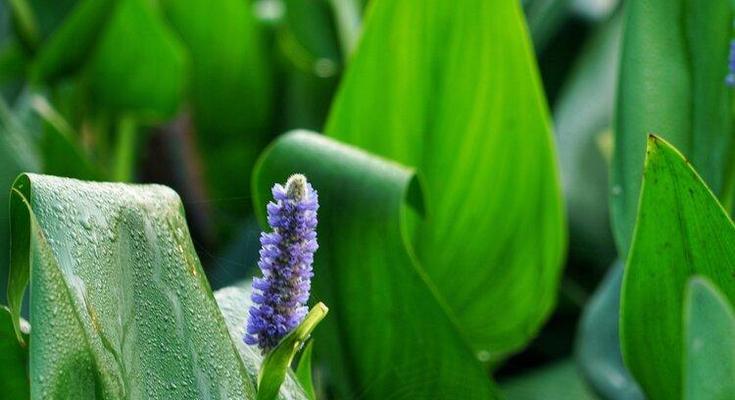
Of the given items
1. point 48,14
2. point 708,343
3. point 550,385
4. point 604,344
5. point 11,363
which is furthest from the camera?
point 48,14

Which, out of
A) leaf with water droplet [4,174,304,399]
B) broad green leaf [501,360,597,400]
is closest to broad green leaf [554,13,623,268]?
broad green leaf [501,360,597,400]

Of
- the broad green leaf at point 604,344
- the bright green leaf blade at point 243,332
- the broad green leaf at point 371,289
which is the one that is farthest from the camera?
the broad green leaf at point 604,344

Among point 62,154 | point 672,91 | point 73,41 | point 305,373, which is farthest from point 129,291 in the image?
point 73,41

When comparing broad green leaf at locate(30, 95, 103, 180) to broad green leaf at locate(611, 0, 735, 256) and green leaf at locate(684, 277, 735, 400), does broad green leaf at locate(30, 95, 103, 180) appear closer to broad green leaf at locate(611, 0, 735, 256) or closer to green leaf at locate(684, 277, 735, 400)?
broad green leaf at locate(611, 0, 735, 256)

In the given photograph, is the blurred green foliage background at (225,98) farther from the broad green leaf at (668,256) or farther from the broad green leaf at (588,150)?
the broad green leaf at (668,256)

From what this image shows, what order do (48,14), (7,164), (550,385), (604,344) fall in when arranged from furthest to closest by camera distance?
(48,14), (550,385), (7,164), (604,344)

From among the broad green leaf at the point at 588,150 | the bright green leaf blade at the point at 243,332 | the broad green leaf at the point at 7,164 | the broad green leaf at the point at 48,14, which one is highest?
the bright green leaf blade at the point at 243,332

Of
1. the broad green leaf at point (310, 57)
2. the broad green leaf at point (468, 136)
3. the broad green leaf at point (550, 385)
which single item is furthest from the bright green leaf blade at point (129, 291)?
the broad green leaf at point (310, 57)

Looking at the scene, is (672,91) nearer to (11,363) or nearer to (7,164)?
(11,363)
